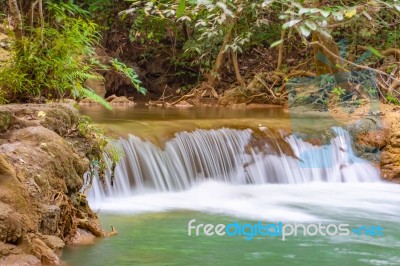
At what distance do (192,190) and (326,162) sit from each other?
230 centimetres

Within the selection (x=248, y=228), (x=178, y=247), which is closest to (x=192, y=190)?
(x=248, y=228)

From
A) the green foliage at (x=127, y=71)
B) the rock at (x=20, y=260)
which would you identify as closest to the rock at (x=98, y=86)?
the green foliage at (x=127, y=71)

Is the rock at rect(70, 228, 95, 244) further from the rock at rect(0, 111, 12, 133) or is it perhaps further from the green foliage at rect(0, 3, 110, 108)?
the green foliage at rect(0, 3, 110, 108)

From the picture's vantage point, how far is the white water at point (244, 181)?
6000 millimetres

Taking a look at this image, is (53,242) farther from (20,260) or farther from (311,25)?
(311,25)

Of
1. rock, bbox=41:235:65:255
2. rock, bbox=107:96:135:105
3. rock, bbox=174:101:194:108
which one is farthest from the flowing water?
rock, bbox=107:96:135:105

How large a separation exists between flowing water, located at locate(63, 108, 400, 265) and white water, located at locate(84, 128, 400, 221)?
1 centimetres

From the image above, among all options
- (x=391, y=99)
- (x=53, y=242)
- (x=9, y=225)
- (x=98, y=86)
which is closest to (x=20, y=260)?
(x=9, y=225)

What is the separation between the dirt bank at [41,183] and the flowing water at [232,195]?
0.26m

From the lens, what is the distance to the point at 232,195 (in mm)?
6789

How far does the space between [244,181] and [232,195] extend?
36.4 inches

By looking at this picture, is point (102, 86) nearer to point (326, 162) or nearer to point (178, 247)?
point (326, 162)

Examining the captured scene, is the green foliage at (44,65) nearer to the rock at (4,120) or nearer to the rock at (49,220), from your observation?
the rock at (4,120)

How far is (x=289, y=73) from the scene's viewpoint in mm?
13367
